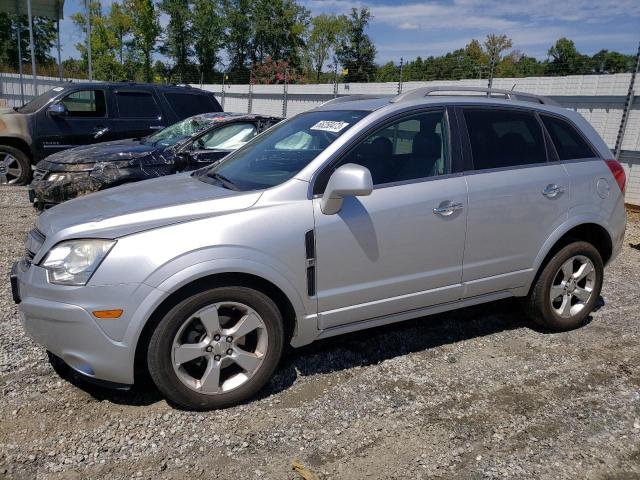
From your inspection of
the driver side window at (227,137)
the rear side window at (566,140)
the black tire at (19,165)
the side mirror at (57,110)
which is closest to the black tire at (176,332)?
the rear side window at (566,140)

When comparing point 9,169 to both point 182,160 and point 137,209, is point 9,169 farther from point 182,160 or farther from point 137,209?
point 137,209

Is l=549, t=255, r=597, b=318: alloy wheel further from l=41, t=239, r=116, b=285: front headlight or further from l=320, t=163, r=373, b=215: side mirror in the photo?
l=41, t=239, r=116, b=285: front headlight

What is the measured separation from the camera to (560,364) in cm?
371

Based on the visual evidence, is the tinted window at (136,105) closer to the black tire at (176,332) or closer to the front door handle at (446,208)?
the front door handle at (446,208)

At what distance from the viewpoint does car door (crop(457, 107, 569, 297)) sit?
3.60 meters

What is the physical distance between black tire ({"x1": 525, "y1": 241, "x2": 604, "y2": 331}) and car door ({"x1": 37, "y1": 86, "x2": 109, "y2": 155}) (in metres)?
7.98

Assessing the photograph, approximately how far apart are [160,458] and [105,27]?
170ft

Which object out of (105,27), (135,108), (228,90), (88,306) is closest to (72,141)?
(135,108)

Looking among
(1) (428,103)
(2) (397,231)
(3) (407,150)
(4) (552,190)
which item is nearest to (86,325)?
(2) (397,231)

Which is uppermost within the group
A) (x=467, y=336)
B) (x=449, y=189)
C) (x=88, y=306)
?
(x=449, y=189)

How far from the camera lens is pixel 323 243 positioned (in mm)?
3041

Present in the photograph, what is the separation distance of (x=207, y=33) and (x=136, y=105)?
57.7m

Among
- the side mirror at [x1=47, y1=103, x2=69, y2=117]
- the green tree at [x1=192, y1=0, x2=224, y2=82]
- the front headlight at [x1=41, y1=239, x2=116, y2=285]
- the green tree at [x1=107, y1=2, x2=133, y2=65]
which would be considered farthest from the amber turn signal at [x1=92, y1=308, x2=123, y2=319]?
the green tree at [x1=192, y1=0, x2=224, y2=82]

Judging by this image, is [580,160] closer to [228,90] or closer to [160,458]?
[160,458]
